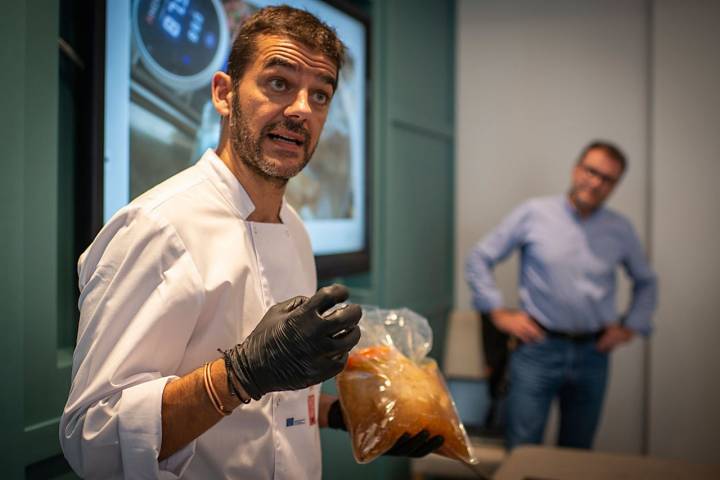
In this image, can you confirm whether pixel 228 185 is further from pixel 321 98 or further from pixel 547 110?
pixel 547 110

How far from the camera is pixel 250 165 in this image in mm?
1155

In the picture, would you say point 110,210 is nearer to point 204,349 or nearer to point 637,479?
point 204,349

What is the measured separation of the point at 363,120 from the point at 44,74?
58.7 inches

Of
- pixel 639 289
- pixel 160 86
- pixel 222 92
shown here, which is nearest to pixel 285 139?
pixel 222 92

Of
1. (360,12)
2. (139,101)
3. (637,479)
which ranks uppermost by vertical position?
(360,12)

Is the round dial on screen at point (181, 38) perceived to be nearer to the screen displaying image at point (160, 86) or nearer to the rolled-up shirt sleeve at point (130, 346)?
the screen displaying image at point (160, 86)

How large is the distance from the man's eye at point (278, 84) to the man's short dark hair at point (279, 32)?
2.3 inches

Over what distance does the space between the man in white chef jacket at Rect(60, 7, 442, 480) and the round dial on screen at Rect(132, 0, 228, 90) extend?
42 cm

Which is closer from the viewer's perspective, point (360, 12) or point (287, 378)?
point (287, 378)

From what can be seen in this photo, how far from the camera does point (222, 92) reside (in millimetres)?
1219

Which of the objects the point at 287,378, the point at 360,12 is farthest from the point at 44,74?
the point at 360,12

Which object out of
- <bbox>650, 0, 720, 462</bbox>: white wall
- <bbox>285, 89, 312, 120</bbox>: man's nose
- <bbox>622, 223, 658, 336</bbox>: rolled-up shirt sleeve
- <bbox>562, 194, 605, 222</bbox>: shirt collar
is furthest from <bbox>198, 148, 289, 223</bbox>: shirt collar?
<bbox>650, 0, 720, 462</bbox>: white wall

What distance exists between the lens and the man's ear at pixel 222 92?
3.93 feet

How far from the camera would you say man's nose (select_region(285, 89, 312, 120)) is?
3.73 ft
